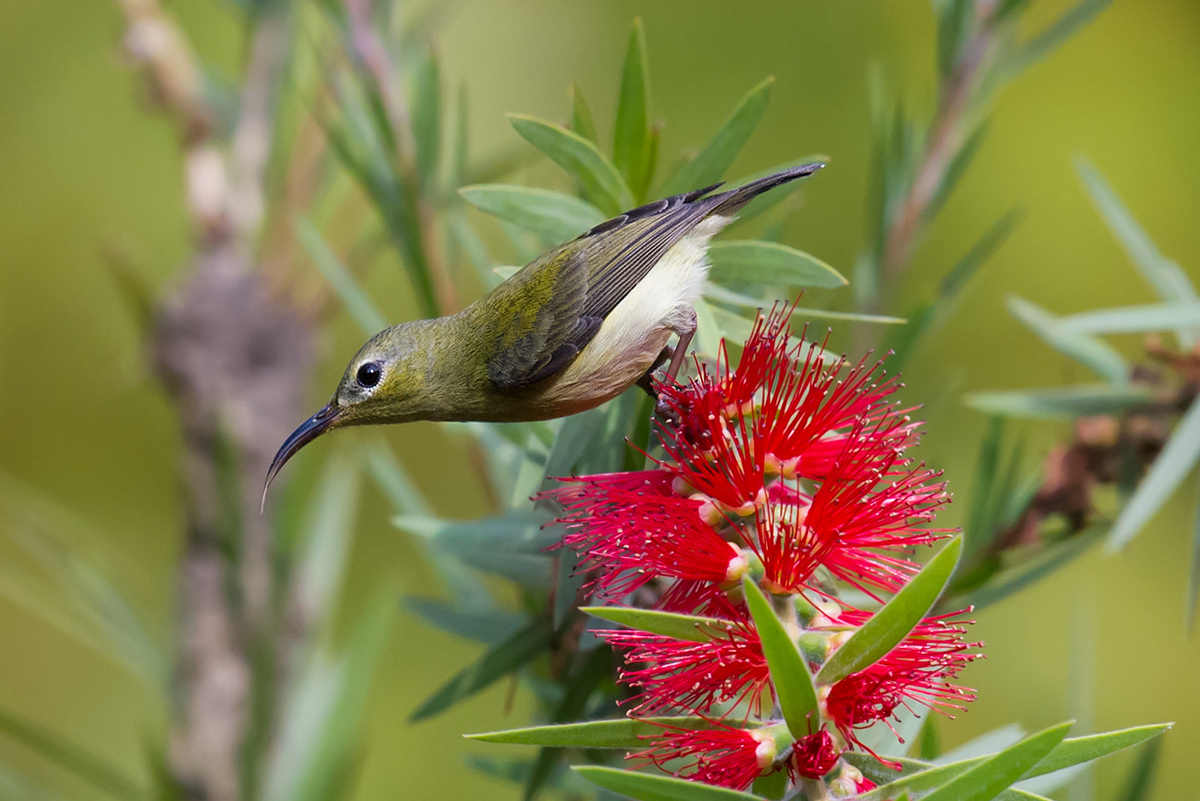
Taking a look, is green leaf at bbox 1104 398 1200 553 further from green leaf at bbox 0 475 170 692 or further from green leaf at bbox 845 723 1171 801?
green leaf at bbox 0 475 170 692

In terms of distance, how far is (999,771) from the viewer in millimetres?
393

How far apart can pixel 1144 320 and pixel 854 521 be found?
0.39 meters

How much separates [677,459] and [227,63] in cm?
156

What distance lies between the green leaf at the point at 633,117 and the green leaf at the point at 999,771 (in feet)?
1.47

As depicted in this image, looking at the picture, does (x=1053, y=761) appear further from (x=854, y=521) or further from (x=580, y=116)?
(x=580, y=116)

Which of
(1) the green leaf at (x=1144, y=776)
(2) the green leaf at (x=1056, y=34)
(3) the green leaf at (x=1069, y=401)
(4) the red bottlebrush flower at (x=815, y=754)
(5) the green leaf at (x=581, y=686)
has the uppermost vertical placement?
(2) the green leaf at (x=1056, y=34)

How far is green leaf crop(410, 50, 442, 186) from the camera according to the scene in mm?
833

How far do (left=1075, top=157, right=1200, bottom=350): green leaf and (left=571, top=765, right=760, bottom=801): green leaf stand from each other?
65 centimetres

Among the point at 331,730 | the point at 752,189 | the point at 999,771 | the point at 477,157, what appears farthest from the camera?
the point at 477,157

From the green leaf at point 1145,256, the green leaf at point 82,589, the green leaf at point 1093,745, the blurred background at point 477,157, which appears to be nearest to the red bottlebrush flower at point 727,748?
the green leaf at point 1093,745

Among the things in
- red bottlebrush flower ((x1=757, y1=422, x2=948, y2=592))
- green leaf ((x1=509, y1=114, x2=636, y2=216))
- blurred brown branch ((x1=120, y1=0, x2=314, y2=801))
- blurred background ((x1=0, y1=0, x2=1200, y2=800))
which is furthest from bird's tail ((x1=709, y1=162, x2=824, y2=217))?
blurred background ((x1=0, y1=0, x2=1200, y2=800))

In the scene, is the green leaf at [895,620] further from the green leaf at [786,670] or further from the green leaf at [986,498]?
the green leaf at [986,498]

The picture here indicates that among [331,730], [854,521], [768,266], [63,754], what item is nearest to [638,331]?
[768,266]

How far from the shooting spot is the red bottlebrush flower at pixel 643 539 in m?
0.54
